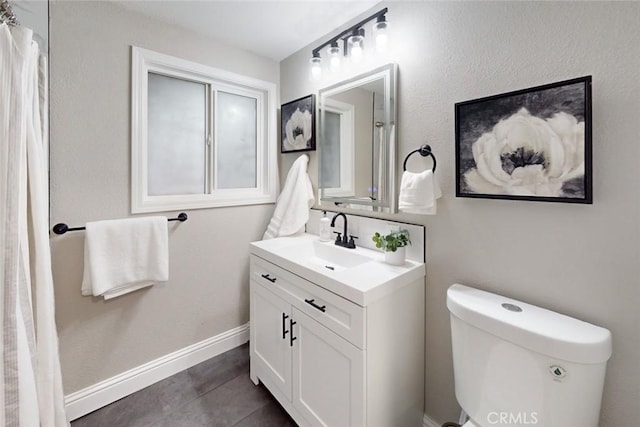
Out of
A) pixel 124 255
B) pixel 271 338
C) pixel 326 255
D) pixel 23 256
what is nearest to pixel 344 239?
pixel 326 255

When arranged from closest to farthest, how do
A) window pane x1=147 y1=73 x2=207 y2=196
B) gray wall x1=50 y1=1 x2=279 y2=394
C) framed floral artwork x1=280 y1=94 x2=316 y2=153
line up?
gray wall x1=50 y1=1 x2=279 y2=394
window pane x1=147 y1=73 x2=207 y2=196
framed floral artwork x1=280 y1=94 x2=316 y2=153

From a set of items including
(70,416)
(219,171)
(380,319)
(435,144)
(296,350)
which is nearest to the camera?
(380,319)

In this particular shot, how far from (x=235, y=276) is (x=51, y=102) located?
1462 mm

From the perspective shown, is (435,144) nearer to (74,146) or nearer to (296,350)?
(296,350)

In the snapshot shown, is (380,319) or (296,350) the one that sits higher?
(380,319)

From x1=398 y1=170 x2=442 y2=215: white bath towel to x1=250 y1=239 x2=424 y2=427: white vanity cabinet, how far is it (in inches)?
13.8

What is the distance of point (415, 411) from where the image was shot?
1.40m

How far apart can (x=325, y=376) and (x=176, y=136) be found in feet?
5.61

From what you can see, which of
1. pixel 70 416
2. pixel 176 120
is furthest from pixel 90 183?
pixel 70 416

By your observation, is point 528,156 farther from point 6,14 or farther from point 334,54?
point 6,14

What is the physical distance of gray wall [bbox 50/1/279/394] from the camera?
148 centimetres

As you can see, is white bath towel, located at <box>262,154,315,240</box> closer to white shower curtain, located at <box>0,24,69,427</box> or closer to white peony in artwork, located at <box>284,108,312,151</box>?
white peony in artwork, located at <box>284,108,312,151</box>

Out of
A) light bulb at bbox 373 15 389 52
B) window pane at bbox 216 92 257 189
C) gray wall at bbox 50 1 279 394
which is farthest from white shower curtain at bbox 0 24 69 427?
light bulb at bbox 373 15 389 52

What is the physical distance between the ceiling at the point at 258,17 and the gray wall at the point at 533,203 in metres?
0.39
